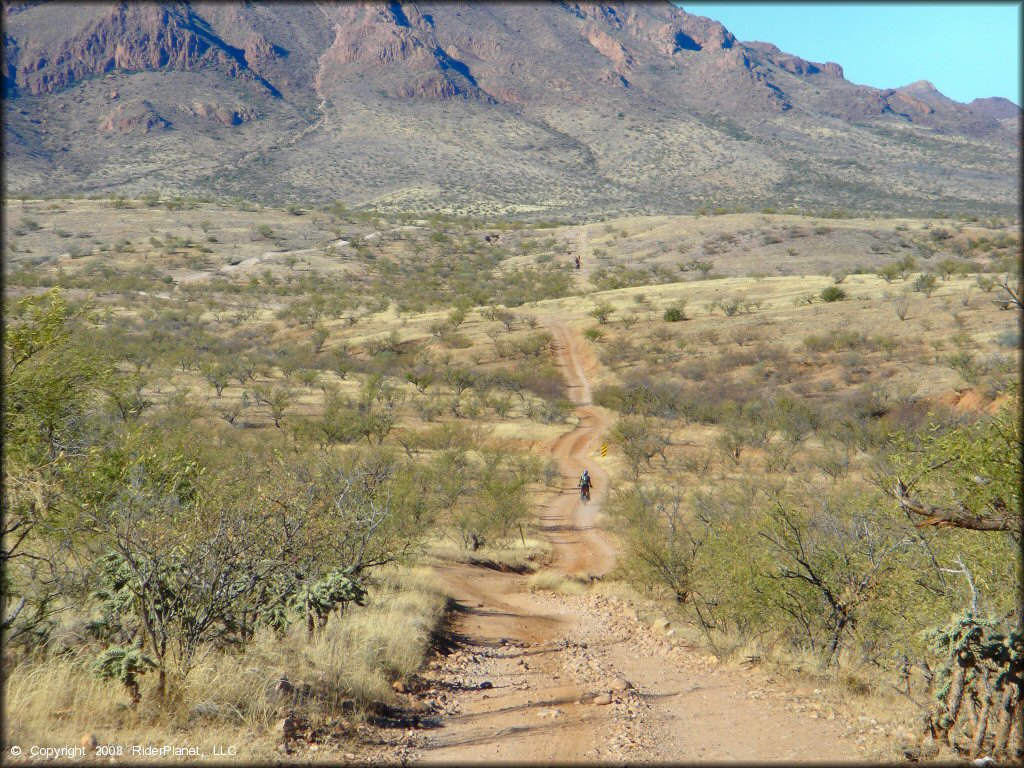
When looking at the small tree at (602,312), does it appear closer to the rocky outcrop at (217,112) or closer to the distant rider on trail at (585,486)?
the distant rider on trail at (585,486)

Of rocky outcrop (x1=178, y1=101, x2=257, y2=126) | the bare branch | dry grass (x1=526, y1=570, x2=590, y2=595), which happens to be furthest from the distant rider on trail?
rocky outcrop (x1=178, y1=101, x2=257, y2=126)

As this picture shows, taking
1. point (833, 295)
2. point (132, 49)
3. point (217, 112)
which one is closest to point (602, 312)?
point (833, 295)

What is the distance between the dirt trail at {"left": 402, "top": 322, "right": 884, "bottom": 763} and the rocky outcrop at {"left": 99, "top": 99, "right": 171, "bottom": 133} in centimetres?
13971

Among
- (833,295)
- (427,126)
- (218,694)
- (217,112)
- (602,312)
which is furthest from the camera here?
(427,126)

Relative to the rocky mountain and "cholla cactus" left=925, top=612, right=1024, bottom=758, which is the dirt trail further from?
the rocky mountain

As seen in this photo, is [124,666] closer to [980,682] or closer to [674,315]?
[980,682]

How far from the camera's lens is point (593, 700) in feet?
26.9

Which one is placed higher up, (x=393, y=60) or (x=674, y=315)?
(x=393, y=60)

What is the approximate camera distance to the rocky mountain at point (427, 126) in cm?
10919

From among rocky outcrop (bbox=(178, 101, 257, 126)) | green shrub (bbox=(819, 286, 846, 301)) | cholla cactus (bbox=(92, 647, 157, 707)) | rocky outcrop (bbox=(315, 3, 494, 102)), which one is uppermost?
rocky outcrop (bbox=(315, 3, 494, 102))

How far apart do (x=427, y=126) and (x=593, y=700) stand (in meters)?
141

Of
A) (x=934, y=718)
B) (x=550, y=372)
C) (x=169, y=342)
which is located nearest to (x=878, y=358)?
(x=550, y=372)

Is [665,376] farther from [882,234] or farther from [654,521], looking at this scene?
[882,234]

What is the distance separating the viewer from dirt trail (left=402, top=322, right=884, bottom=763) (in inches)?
261
